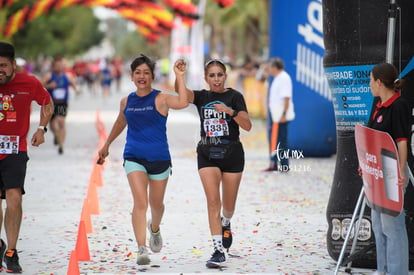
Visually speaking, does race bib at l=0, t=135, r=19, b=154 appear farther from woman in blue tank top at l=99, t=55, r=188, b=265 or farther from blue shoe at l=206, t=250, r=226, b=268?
blue shoe at l=206, t=250, r=226, b=268

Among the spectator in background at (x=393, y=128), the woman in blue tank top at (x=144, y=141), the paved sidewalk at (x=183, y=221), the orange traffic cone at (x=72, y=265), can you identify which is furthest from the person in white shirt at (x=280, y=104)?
the orange traffic cone at (x=72, y=265)

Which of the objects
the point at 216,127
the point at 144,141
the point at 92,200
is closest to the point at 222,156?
A: the point at 216,127

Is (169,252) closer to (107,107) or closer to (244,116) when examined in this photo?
(244,116)

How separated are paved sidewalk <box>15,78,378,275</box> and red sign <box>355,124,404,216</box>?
1.04 meters

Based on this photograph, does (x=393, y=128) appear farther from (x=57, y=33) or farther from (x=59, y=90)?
(x=57, y=33)

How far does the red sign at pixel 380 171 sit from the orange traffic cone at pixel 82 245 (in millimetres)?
2344

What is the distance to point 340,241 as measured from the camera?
A: 7691 millimetres

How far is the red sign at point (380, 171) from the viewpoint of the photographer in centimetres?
638

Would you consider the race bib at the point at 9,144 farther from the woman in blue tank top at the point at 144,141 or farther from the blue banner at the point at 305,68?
the blue banner at the point at 305,68

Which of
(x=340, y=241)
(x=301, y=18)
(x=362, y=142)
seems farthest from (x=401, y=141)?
(x=301, y=18)

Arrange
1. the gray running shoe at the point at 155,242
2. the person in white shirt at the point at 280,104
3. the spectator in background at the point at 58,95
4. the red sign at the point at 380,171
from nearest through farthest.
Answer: the red sign at the point at 380,171, the gray running shoe at the point at 155,242, the person in white shirt at the point at 280,104, the spectator in background at the point at 58,95

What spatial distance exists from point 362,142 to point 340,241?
1.25m

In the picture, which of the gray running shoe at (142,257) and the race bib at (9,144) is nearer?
the race bib at (9,144)

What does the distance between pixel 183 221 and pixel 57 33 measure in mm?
71621
